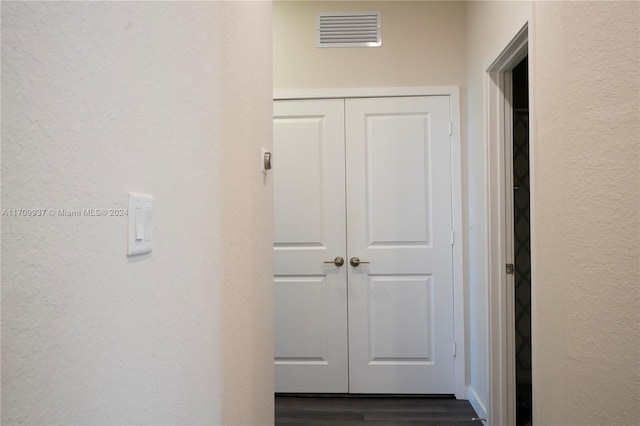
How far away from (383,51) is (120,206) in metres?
2.44

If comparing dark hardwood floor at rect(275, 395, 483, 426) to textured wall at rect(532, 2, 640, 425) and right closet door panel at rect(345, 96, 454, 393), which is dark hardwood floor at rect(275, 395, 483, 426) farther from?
textured wall at rect(532, 2, 640, 425)

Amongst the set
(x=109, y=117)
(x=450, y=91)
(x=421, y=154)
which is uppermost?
(x=450, y=91)

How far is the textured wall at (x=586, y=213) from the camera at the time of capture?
97 centimetres

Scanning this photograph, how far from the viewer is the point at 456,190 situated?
8.42ft

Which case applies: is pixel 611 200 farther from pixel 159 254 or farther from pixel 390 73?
pixel 390 73

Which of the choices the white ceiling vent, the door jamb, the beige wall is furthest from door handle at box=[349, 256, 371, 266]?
the white ceiling vent

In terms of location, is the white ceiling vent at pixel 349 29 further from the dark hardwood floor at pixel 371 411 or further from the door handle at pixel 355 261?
the dark hardwood floor at pixel 371 411

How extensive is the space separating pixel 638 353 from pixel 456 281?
1.63 m

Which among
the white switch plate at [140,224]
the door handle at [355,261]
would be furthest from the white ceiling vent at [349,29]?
the white switch plate at [140,224]

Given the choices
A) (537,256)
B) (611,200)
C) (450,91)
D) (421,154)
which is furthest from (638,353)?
(450,91)

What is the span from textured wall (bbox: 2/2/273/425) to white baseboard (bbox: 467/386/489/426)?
1653 mm

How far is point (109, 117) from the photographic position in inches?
21.3

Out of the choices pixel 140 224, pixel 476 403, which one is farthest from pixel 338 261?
pixel 140 224

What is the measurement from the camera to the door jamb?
2037 millimetres
